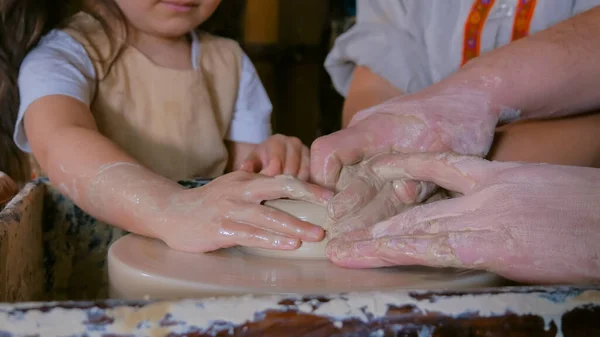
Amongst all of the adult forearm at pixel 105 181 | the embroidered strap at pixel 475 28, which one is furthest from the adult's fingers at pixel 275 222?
the embroidered strap at pixel 475 28

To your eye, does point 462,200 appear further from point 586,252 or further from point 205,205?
point 205,205

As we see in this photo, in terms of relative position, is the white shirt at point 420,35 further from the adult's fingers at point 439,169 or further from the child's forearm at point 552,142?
the adult's fingers at point 439,169

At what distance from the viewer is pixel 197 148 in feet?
4.08

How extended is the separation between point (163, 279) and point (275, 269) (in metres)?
0.12

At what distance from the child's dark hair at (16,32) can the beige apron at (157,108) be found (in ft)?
0.17

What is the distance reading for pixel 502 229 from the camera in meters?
0.48

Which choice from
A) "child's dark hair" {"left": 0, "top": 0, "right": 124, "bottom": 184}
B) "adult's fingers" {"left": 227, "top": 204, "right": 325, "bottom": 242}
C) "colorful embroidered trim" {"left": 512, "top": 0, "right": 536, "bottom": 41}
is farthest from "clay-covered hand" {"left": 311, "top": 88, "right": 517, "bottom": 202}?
"child's dark hair" {"left": 0, "top": 0, "right": 124, "bottom": 184}

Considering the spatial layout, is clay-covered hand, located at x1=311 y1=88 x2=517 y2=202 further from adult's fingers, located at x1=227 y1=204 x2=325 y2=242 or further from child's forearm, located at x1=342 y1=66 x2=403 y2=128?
child's forearm, located at x1=342 y1=66 x2=403 y2=128

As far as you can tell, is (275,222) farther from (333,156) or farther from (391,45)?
(391,45)

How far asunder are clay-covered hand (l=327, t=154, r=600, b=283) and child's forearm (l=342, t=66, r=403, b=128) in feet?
1.97

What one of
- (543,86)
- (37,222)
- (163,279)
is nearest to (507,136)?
(543,86)

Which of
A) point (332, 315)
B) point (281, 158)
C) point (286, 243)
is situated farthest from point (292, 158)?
point (332, 315)

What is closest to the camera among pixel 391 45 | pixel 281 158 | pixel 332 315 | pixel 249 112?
pixel 332 315

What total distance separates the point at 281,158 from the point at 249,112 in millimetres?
502
